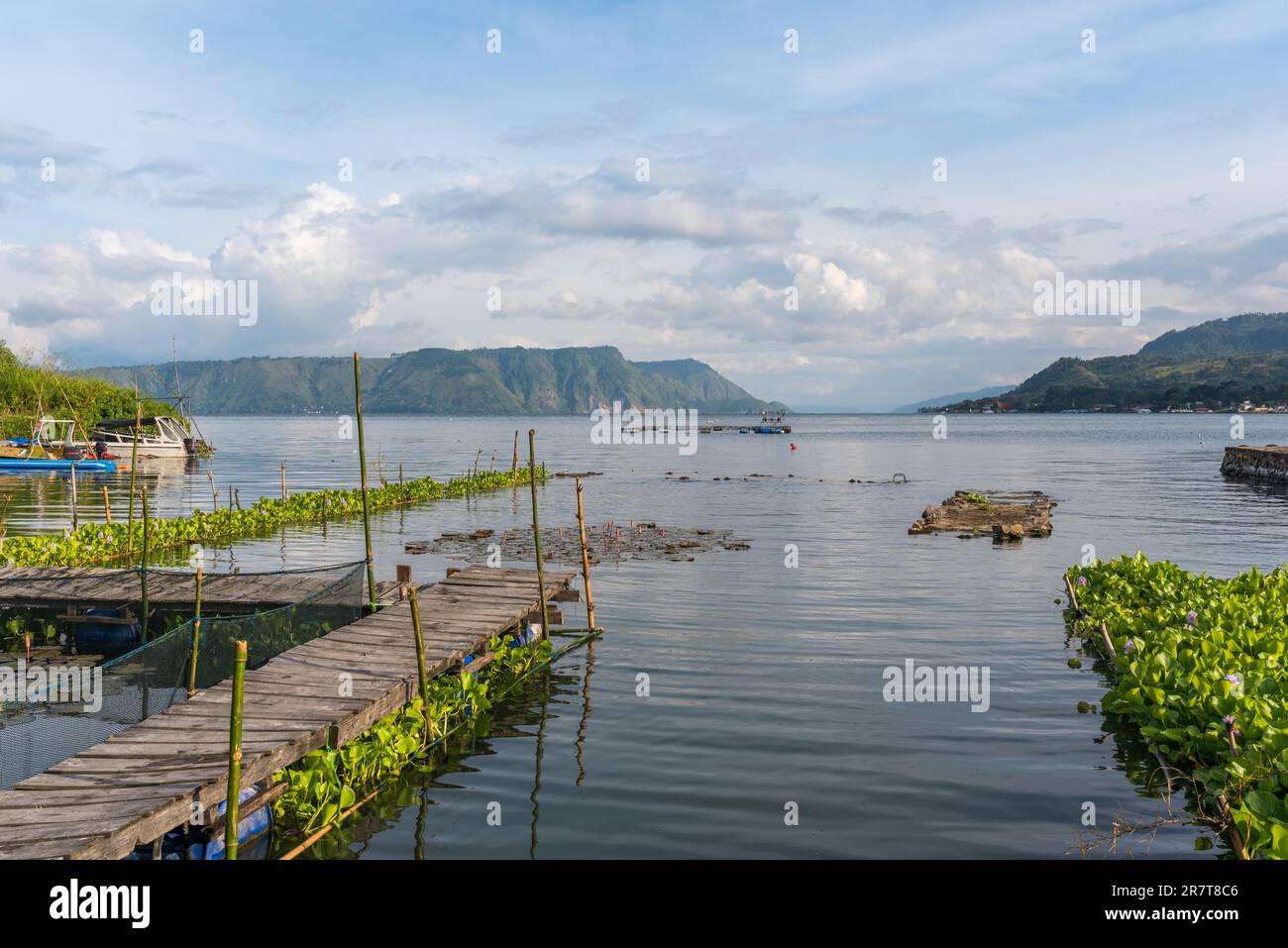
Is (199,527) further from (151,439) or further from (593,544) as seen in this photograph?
(151,439)

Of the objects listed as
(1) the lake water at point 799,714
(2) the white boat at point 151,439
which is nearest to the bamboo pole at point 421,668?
(1) the lake water at point 799,714

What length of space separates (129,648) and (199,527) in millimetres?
16828

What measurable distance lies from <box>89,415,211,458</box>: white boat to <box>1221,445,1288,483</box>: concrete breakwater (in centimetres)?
8474

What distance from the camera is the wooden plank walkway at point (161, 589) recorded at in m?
20.1

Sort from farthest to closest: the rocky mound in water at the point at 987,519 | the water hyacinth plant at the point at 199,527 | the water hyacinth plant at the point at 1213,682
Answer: the rocky mound in water at the point at 987,519
the water hyacinth plant at the point at 199,527
the water hyacinth plant at the point at 1213,682

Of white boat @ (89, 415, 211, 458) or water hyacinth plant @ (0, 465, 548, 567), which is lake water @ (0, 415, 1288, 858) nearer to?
water hyacinth plant @ (0, 465, 548, 567)

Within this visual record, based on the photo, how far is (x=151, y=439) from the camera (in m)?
88.1

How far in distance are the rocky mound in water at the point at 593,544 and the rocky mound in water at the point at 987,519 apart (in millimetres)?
9013

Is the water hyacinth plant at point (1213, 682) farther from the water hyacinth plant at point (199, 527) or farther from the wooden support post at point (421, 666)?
the water hyacinth plant at point (199, 527)

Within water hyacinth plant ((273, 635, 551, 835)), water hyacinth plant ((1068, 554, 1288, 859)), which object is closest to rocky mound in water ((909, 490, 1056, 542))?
water hyacinth plant ((1068, 554, 1288, 859))

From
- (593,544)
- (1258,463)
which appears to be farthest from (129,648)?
(1258,463)
